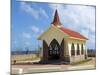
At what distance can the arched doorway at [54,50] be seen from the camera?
2.66m

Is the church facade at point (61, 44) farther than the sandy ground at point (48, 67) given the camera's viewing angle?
Yes

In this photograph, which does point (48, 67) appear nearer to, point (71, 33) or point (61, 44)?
point (61, 44)

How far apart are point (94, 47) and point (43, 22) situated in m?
0.70

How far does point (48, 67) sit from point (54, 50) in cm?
20

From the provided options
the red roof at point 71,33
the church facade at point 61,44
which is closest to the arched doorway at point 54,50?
the church facade at point 61,44

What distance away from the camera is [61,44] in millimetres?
2711

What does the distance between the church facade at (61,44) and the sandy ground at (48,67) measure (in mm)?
70

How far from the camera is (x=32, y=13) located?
2.59m

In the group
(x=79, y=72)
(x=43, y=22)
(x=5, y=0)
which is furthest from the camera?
(x=79, y=72)

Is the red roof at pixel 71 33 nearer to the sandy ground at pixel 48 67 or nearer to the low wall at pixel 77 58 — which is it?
the low wall at pixel 77 58

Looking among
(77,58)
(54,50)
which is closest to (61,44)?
(54,50)

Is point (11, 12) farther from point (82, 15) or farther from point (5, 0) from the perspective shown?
point (82, 15)

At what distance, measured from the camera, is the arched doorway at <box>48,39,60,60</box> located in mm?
2660
